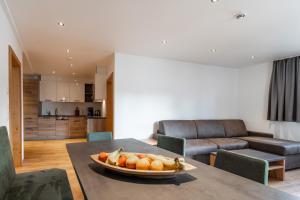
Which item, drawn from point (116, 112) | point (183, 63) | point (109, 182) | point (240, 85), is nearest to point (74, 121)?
point (116, 112)

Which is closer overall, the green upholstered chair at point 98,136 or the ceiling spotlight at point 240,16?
the ceiling spotlight at point 240,16

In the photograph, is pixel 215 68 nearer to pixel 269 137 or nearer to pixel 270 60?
pixel 270 60

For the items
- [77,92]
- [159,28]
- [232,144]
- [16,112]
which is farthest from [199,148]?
[77,92]

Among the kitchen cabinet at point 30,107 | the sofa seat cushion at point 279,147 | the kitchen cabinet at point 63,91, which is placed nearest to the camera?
the sofa seat cushion at point 279,147

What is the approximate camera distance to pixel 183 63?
479 centimetres

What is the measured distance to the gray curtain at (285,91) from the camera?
4.05 m

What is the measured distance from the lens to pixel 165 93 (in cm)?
457

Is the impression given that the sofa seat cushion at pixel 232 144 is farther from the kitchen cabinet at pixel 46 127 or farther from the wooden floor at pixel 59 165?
the kitchen cabinet at pixel 46 127

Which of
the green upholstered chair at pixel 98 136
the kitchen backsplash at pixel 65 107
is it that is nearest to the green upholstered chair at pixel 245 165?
the green upholstered chair at pixel 98 136

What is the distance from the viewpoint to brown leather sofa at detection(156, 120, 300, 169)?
356cm

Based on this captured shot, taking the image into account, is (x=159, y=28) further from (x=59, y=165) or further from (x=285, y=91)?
(x=285, y=91)

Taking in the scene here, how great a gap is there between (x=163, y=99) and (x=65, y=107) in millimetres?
5018

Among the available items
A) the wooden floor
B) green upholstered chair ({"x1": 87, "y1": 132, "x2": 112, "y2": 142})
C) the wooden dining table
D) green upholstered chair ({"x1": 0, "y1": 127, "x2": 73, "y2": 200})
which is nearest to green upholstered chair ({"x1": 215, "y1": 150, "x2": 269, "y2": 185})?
the wooden dining table

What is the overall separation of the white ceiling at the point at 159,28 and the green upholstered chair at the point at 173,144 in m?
1.47
